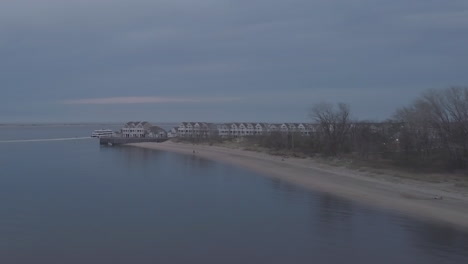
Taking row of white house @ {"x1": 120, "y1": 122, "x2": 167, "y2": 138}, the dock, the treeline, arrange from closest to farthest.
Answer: the treeline, the dock, row of white house @ {"x1": 120, "y1": 122, "x2": 167, "y2": 138}

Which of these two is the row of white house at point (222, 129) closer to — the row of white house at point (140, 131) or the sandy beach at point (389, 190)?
the row of white house at point (140, 131)

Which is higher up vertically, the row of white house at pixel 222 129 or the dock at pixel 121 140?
the row of white house at pixel 222 129

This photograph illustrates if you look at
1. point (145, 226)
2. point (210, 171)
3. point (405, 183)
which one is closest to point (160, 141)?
point (210, 171)

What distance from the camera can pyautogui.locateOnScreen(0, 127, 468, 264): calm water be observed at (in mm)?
14305

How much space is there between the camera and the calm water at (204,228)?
14305 millimetres

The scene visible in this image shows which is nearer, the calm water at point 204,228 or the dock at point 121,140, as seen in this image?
the calm water at point 204,228

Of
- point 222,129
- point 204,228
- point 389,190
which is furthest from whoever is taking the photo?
point 222,129

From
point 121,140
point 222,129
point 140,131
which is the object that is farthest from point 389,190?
point 140,131

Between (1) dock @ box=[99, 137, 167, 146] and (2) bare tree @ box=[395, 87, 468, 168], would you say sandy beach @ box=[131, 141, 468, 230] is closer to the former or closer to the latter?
(2) bare tree @ box=[395, 87, 468, 168]

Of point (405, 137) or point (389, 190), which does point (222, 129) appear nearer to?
point (405, 137)

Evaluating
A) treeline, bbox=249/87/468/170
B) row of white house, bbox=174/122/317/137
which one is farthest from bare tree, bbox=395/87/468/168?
row of white house, bbox=174/122/317/137

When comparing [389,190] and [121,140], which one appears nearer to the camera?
[389,190]

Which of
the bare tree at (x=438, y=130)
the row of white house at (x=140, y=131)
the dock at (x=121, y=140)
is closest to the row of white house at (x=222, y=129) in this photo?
the row of white house at (x=140, y=131)

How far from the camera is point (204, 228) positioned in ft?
58.9
